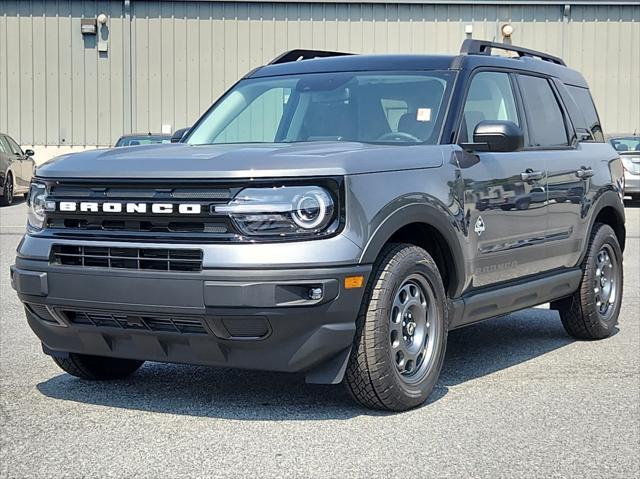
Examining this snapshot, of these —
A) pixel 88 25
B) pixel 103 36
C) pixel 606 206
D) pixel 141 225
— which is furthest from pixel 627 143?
pixel 141 225

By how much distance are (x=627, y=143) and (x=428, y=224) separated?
1938 centimetres

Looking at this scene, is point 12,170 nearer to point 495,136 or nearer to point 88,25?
point 88,25

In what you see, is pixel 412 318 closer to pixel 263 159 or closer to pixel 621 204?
pixel 263 159

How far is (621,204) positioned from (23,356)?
4.36m

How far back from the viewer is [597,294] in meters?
7.70

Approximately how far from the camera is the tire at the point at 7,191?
22.1 m

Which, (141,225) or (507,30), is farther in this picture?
(507,30)

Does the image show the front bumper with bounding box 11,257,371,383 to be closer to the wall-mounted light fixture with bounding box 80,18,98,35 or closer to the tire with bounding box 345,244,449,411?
the tire with bounding box 345,244,449,411

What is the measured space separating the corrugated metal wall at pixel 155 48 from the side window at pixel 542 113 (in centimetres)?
2341

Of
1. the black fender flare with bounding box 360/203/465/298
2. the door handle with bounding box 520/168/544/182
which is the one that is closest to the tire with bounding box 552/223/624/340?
the door handle with bounding box 520/168/544/182

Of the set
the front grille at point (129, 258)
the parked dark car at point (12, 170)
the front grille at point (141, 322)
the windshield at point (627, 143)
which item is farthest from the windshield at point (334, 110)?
the windshield at point (627, 143)

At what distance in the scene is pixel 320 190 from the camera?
4.89m

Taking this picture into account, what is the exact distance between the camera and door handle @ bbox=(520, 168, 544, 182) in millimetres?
6480

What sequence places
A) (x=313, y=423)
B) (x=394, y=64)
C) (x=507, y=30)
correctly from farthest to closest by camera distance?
1. (x=507, y=30)
2. (x=394, y=64)
3. (x=313, y=423)
